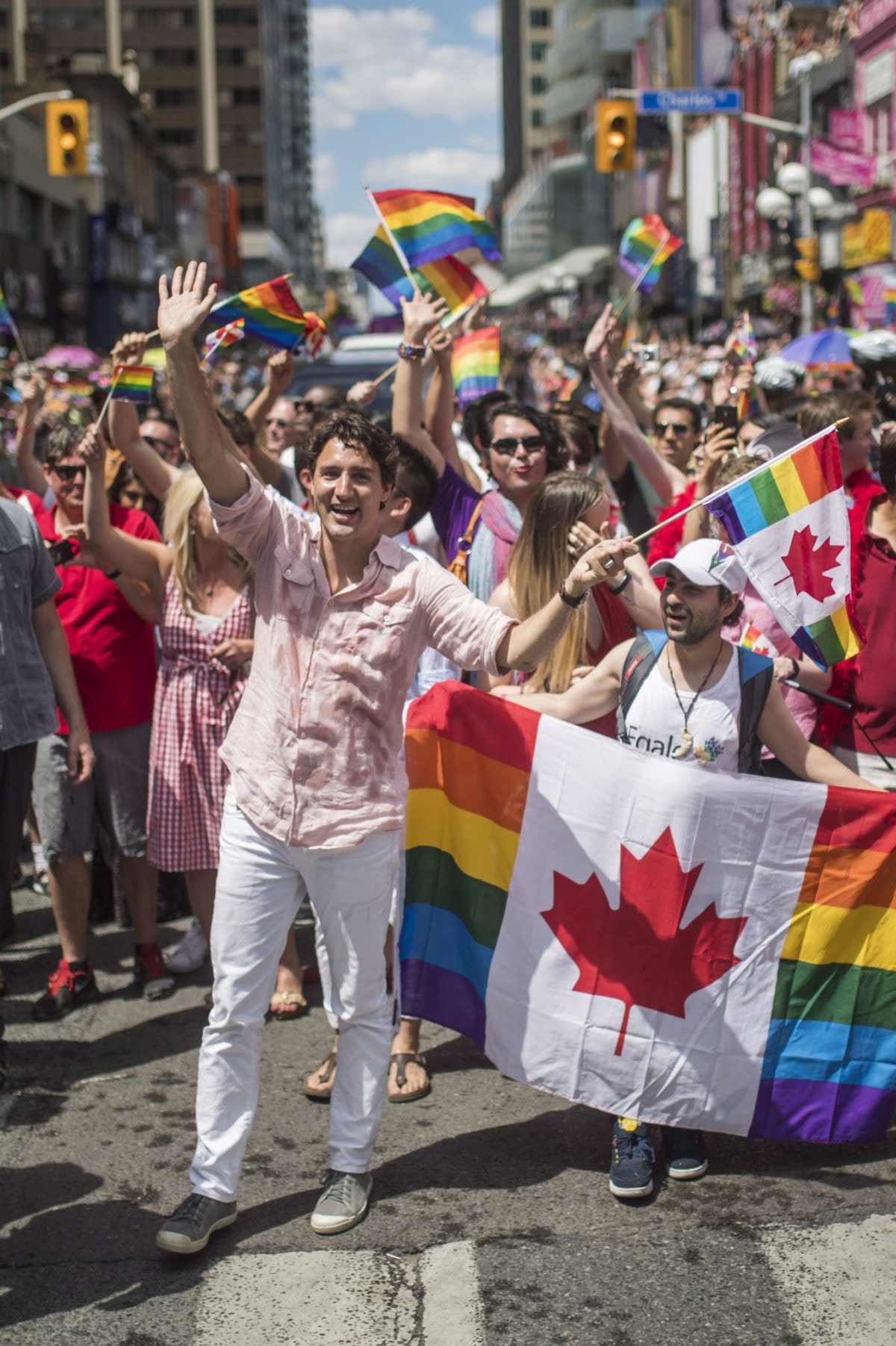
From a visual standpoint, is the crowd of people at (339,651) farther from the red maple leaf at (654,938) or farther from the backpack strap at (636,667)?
the red maple leaf at (654,938)

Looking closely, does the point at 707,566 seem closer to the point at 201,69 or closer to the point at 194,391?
the point at 194,391

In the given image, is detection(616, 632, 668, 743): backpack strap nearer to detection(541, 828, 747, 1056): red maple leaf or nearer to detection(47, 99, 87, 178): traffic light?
detection(541, 828, 747, 1056): red maple leaf

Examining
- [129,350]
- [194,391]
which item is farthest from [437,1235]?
[129,350]

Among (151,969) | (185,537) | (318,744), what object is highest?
(185,537)

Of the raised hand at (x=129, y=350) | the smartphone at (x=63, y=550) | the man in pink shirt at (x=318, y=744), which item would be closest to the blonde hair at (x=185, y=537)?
the smartphone at (x=63, y=550)

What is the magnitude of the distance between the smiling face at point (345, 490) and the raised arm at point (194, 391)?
23 cm

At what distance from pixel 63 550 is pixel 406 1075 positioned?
90.3 inches

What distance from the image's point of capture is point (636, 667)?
4.48 meters

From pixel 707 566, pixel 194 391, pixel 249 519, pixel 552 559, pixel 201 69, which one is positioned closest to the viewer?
pixel 194 391

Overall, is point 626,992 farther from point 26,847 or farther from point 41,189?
point 41,189

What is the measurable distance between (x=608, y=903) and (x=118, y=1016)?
223cm

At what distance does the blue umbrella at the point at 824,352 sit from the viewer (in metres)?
11.8

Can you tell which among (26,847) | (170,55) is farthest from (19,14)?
(26,847)

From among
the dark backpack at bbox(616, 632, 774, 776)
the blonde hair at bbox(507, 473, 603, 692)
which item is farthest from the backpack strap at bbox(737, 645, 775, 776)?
the blonde hair at bbox(507, 473, 603, 692)
